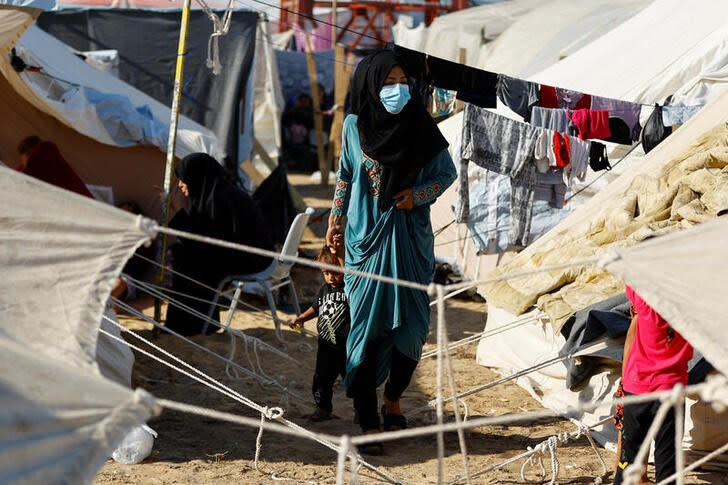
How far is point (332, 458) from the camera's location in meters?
4.30

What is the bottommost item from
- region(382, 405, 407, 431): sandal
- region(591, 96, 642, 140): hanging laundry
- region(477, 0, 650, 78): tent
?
region(382, 405, 407, 431): sandal

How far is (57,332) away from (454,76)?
13.8ft

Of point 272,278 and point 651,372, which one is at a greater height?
point 651,372

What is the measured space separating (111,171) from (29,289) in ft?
19.8

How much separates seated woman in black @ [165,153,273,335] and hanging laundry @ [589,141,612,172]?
2.29 metres

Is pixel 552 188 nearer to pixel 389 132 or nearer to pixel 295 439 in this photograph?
pixel 389 132

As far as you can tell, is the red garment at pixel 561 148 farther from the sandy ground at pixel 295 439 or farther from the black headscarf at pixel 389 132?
the black headscarf at pixel 389 132

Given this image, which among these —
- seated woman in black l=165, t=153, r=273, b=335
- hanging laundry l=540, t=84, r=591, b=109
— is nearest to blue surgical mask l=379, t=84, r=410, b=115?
seated woman in black l=165, t=153, r=273, b=335

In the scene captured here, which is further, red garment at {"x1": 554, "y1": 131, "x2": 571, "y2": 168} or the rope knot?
red garment at {"x1": 554, "y1": 131, "x2": 571, "y2": 168}

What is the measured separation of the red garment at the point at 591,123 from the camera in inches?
257

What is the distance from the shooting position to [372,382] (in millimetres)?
4371

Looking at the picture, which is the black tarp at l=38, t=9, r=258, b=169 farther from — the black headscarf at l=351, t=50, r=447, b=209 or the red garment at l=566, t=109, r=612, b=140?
the black headscarf at l=351, t=50, r=447, b=209

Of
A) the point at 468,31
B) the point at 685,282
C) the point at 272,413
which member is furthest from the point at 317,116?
the point at 685,282

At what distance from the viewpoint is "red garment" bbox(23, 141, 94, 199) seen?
689 cm
